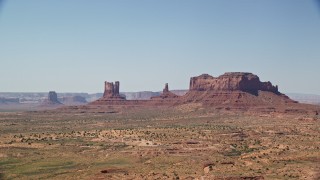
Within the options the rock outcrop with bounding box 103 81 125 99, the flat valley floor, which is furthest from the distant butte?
the flat valley floor

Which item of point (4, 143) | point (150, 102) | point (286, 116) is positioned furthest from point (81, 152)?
point (150, 102)

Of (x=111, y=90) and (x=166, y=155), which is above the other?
(x=111, y=90)

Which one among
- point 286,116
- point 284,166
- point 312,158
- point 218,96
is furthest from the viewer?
point 218,96

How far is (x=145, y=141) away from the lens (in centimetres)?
7025

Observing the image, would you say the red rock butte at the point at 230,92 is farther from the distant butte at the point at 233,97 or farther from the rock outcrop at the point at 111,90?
the rock outcrop at the point at 111,90

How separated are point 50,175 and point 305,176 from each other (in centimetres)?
2590

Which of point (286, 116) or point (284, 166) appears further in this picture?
point (286, 116)

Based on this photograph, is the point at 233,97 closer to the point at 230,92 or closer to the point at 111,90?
the point at 230,92

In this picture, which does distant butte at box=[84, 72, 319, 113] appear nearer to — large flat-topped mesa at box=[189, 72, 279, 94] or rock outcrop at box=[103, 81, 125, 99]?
large flat-topped mesa at box=[189, 72, 279, 94]

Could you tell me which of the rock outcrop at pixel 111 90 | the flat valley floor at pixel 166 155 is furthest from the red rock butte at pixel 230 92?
the flat valley floor at pixel 166 155

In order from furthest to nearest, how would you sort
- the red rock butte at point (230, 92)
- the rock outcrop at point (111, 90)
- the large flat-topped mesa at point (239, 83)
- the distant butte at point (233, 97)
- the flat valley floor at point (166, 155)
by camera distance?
the rock outcrop at point (111, 90), the large flat-topped mesa at point (239, 83), the red rock butte at point (230, 92), the distant butte at point (233, 97), the flat valley floor at point (166, 155)

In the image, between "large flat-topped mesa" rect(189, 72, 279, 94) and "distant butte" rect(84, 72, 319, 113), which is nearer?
"distant butte" rect(84, 72, 319, 113)

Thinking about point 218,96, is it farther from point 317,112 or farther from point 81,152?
point 81,152

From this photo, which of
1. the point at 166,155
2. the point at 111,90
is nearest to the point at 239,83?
the point at 111,90
